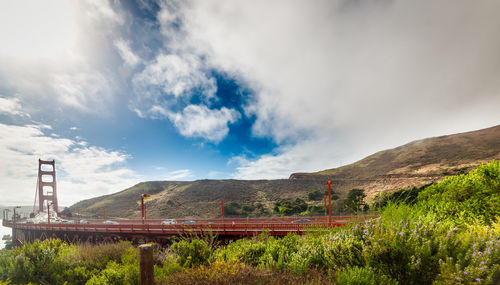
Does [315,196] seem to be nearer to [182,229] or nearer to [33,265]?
[182,229]

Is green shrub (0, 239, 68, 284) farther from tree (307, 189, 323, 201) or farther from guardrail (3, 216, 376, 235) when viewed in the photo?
tree (307, 189, 323, 201)

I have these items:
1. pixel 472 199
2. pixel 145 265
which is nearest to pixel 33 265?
pixel 145 265

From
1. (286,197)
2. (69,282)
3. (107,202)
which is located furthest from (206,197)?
(69,282)

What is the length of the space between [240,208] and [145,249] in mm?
53185

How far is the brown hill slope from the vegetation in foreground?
157 ft

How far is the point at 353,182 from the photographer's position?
6875cm

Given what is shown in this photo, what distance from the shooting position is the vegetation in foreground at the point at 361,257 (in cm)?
377

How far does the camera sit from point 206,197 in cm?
7269

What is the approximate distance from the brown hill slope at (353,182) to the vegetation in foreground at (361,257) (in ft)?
157

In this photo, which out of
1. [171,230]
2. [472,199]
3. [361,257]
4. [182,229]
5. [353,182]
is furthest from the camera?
[353,182]

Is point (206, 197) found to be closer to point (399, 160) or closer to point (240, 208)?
point (240, 208)

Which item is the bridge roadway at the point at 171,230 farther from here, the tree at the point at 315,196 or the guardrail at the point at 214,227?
the tree at the point at 315,196

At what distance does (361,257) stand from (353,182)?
236ft

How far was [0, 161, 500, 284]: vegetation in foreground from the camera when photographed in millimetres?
3768
